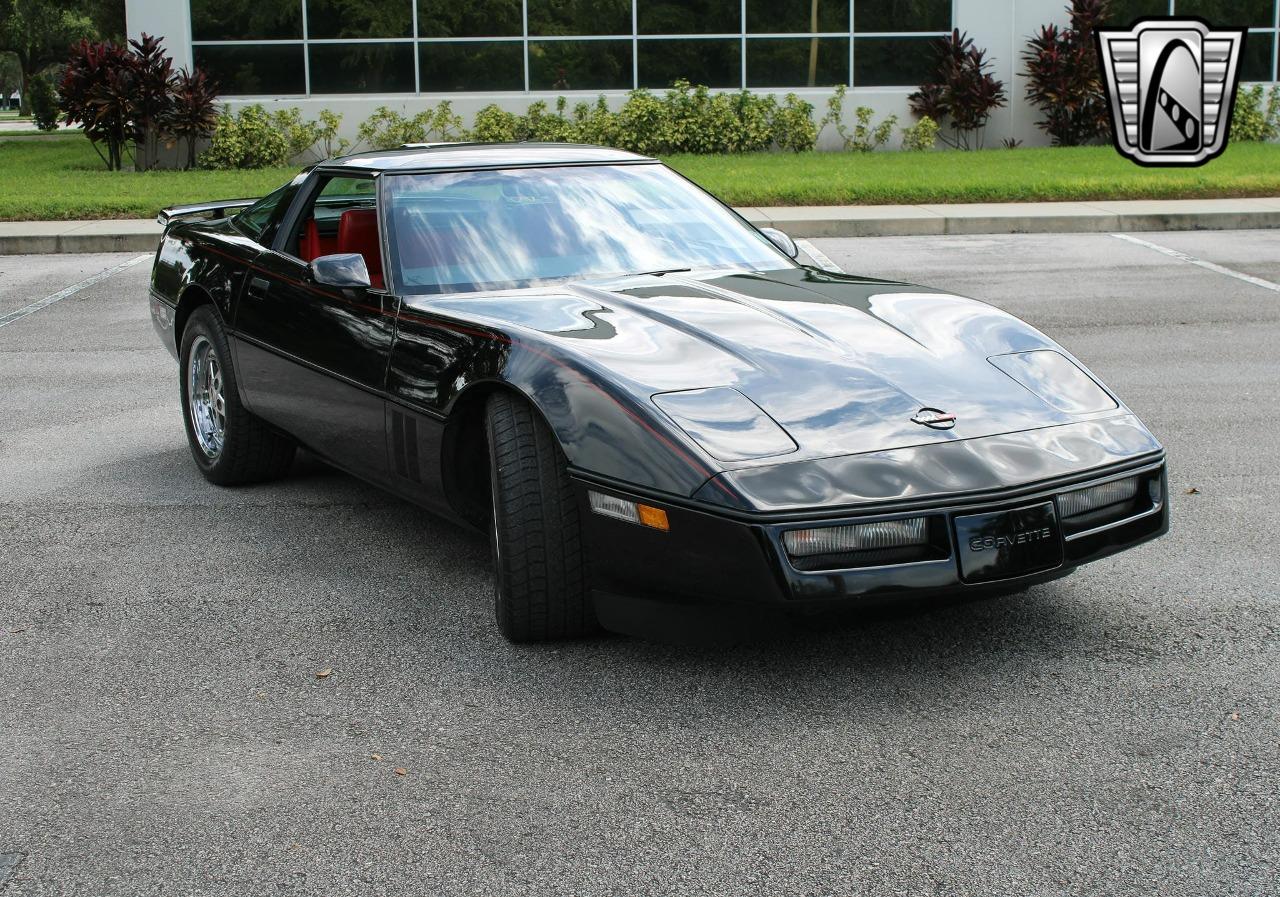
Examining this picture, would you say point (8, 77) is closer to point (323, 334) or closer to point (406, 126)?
point (406, 126)

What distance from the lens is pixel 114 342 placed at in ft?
32.6

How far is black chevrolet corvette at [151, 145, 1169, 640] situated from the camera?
3686mm

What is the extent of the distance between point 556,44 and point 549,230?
769 inches

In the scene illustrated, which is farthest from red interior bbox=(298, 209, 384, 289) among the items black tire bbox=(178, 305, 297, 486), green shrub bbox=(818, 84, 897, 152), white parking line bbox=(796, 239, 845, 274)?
green shrub bbox=(818, 84, 897, 152)

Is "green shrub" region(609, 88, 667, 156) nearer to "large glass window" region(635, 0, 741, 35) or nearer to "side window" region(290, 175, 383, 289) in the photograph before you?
"large glass window" region(635, 0, 741, 35)

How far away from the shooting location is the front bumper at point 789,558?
3.62m

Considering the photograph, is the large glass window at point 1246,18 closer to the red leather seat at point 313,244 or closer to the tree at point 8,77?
the red leather seat at point 313,244

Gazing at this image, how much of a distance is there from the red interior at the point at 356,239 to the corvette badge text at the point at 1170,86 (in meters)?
16.7

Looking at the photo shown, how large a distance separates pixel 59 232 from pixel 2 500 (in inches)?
395

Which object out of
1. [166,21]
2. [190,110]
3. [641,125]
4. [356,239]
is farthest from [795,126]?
[356,239]

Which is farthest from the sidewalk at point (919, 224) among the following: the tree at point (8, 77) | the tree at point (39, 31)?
the tree at point (8, 77)

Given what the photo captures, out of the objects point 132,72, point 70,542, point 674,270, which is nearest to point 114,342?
point 70,542

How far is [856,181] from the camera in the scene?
712 inches

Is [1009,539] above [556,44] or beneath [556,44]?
beneath
